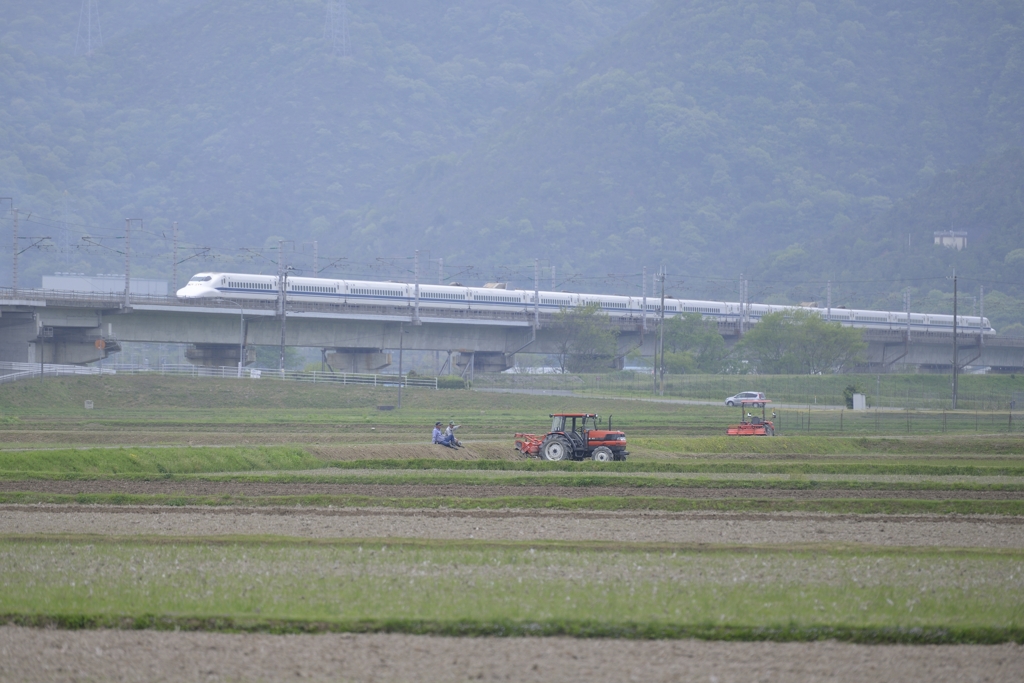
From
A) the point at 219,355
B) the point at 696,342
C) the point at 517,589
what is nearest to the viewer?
the point at 517,589

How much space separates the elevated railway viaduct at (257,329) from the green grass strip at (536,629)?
69962mm

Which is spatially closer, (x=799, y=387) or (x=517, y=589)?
(x=517, y=589)

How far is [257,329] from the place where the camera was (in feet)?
312

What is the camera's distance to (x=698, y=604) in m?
15.7

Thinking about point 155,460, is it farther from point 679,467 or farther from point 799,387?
point 799,387

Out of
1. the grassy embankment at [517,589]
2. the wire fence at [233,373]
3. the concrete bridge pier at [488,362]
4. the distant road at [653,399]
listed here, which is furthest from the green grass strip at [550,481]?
the concrete bridge pier at [488,362]

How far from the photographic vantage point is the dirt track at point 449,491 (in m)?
29.0

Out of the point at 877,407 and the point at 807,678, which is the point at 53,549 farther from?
the point at 877,407

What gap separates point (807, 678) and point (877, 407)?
7648 cm

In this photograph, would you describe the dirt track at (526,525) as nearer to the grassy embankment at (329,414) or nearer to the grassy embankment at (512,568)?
the grassy embankment at (512,568)

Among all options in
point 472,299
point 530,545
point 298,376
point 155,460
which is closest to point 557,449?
point 155,460

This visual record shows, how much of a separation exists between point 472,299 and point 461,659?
9893 centimetres

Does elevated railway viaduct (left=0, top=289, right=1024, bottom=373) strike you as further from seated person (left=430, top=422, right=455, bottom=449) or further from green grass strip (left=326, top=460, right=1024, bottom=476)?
green grass strip (left=326, top=460, right=1024, bottom=476)

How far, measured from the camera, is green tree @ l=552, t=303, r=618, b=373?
380 ft
